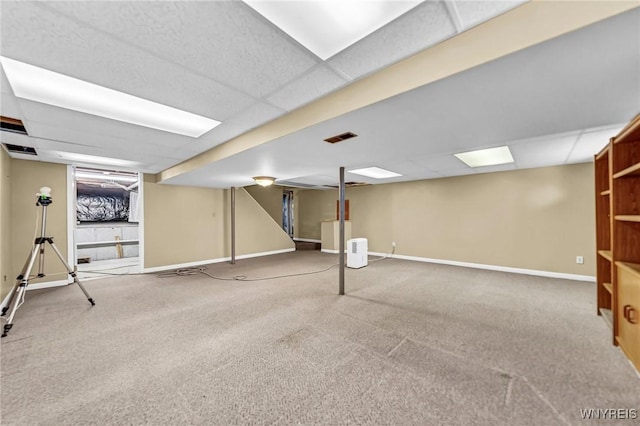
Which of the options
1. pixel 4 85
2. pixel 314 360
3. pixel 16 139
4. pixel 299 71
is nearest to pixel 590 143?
pixel 299 71

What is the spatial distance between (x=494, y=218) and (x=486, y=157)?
197cm

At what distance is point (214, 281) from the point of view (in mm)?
4703

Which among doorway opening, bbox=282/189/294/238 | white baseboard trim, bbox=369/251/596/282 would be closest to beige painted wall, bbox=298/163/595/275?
white baseboard trim, bbox=369/251/596/282

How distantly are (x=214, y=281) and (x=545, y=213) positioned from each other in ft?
21.9

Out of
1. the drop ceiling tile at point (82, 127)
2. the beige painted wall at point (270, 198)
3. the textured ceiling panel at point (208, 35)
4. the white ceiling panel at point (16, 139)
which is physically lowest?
the beige painted wall at point (270, 198)

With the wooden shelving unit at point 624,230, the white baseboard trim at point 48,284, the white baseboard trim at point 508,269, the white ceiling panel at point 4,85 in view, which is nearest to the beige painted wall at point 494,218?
the white baseboard trim at point 508,269

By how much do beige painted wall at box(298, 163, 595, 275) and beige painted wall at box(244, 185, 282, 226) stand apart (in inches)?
139

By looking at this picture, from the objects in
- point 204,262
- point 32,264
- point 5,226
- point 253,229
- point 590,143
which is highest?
point 590,143

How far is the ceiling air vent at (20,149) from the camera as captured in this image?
3447 millimetres

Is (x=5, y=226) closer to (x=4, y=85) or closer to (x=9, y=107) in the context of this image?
(x=9, y=107)

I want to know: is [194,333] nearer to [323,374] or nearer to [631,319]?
[323,374]

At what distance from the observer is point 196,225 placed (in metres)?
6.41

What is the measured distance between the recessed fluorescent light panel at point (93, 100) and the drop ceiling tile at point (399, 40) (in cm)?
162

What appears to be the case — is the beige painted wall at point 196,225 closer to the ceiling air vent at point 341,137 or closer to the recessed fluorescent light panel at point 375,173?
the recessed fluorescent light panel at point 375,173
